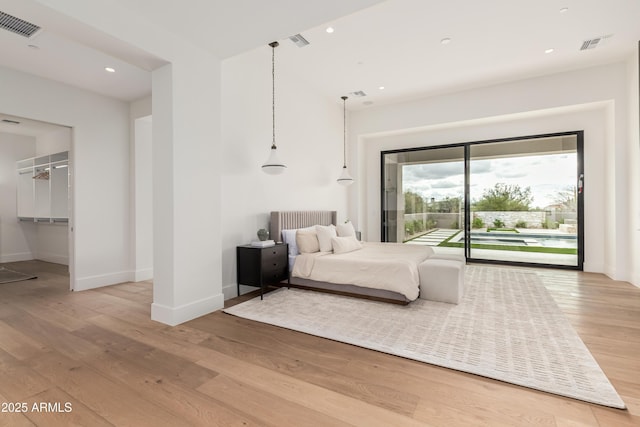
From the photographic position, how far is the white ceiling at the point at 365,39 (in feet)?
8.83

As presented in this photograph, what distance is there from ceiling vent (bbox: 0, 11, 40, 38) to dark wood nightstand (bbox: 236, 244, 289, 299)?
3084 mm

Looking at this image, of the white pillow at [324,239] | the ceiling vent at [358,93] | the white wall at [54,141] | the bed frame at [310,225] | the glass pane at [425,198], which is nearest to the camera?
→ the bed frame at [310,225]

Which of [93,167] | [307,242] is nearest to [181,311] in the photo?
[307,242]

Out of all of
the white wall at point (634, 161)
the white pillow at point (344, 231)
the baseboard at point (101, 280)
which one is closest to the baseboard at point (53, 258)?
the baseboard at point (101, 280)

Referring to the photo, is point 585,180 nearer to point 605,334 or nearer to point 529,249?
point 529,249

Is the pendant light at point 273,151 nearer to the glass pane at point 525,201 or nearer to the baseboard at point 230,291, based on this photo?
the baseboard at point 230,291

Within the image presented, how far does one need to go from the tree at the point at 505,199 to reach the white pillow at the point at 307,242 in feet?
12.8

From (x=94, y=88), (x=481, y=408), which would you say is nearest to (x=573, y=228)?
(x=481, y=408)

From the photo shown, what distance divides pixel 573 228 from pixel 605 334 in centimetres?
368

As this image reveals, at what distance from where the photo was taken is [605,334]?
2.70 meters

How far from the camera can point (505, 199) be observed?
20.2ft

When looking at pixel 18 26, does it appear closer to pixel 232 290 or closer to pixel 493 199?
pixel 232 290

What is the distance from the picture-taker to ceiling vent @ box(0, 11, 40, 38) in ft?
9.38

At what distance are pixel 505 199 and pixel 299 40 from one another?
16.5ft
